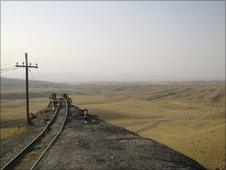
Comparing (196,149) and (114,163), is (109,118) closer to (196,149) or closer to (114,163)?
(196,149)

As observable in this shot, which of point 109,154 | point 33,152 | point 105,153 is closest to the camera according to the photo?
point 109,154

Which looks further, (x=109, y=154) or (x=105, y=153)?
(x=105, y=153)

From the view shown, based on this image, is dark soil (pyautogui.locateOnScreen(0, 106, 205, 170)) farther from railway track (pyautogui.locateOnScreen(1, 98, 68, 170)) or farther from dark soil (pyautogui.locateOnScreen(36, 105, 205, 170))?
railway track (pyautogui.locateOnScreen(1, 98, 68, 170))

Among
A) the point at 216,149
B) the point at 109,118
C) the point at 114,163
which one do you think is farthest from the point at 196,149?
the point at 109,118

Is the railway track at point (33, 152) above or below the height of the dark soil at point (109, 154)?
below

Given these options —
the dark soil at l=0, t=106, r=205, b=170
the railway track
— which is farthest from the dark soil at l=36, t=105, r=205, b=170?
the railway track

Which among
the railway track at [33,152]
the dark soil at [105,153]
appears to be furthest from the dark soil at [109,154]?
the railway track at [33,152]

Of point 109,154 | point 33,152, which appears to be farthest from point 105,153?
point 33,152

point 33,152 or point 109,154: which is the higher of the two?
point 109,154

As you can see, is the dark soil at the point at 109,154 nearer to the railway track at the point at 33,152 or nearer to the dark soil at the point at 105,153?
the dark soil at the point at 105,153

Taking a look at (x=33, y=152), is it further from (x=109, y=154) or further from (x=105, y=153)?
(x=109, y=154)

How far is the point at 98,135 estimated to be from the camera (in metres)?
22.2

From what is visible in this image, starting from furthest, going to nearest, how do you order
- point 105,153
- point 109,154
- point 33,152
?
point 33,152 < point 105,153 < point 109,154

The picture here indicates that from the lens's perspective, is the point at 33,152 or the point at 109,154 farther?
the point at 33,152
